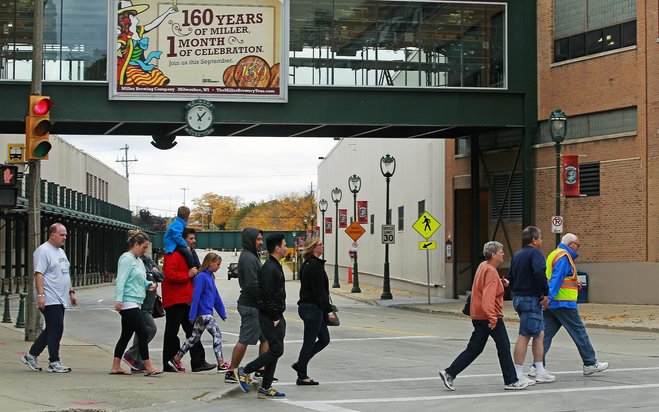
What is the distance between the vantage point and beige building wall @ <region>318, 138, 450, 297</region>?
43969mm

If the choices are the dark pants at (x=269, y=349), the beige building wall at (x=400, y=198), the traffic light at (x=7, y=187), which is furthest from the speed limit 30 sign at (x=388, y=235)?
the dark pants at (x=269, y=349)

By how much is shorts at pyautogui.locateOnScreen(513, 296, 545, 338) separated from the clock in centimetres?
2037

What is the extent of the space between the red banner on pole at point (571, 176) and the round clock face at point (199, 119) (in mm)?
11570

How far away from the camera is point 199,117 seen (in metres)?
31.8

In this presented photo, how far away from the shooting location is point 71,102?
31.5 meters

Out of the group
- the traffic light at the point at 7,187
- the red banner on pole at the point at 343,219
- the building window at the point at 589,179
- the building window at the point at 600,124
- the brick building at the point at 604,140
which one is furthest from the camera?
the red banner on pole at the point at 343,219

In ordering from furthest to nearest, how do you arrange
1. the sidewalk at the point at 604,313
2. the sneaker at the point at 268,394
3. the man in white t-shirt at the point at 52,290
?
the sidewalk at the point at 604,313 → the man in white t-shirt at the point at 52,290 → the sneaker at the point at 268,394

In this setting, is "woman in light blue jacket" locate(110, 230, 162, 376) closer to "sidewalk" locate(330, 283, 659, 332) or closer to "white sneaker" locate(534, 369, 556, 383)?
"white sneaker" locate(534, 369, 556, 383)

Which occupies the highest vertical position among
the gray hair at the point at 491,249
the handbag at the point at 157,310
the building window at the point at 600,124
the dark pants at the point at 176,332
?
the building window at the point at 600,124

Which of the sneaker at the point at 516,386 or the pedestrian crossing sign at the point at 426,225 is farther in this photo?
the pedestrian crossing sign at the point at 426,225

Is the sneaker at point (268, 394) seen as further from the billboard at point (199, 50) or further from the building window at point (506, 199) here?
the building window at point (506, 199)

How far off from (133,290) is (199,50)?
20747 millimetres

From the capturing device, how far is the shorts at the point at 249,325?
1227 centimetres

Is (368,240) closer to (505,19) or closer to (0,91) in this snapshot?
(505,19)
